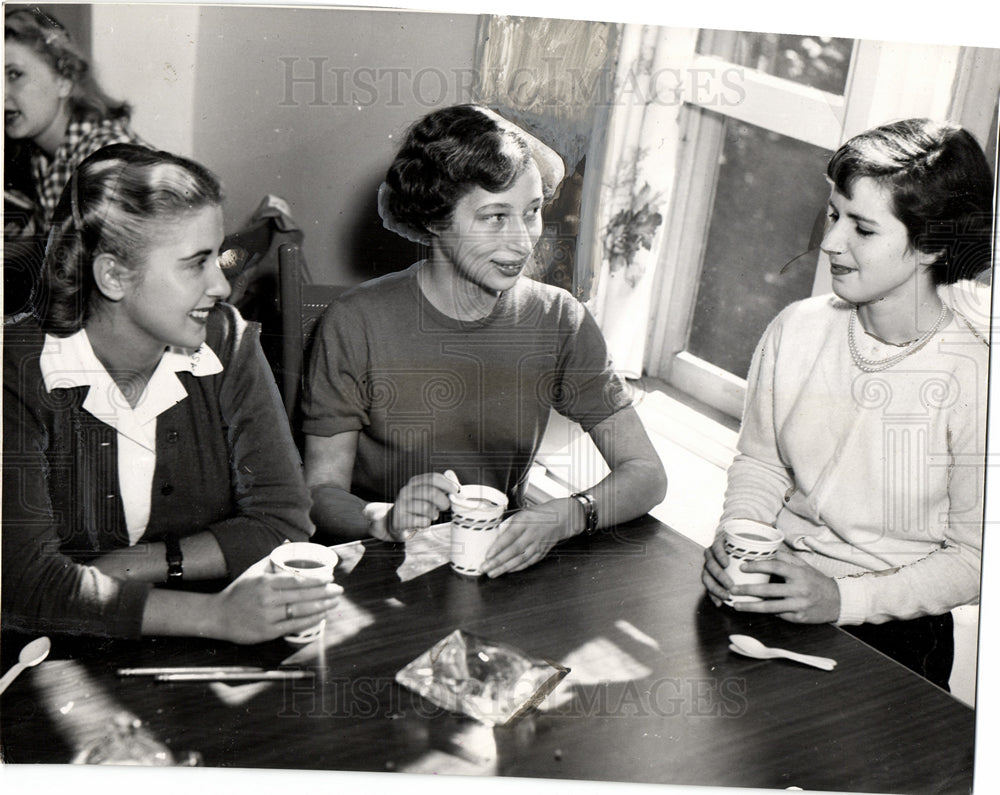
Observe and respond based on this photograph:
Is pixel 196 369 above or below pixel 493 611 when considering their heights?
above

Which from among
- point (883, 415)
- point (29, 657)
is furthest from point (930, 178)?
point (29, 657)

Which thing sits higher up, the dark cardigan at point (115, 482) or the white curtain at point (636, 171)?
the white curtain at point (636, 171)

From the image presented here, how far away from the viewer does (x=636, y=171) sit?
5.64ft

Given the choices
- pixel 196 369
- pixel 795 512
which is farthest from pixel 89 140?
pixel 795 512

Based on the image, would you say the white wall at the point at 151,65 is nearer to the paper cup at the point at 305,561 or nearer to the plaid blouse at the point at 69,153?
the plaid blouse at the point at 69,153

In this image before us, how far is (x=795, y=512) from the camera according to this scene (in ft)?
5.84

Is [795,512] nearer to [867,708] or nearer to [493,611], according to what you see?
[867,708]

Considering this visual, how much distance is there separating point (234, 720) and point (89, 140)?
2.89ft

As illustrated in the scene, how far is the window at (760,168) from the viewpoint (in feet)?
5.57

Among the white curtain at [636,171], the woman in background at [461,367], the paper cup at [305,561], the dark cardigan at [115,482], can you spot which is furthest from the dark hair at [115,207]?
the white curtain at [636,171]

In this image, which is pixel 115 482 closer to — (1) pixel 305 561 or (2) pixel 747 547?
(1) pixel 305 561

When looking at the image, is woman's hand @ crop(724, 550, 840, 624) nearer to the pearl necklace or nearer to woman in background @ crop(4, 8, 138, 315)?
the pearl necklace

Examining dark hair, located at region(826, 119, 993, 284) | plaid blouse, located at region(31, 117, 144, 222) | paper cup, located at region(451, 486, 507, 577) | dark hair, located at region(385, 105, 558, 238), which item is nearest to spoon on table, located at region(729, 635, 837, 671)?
paper cup, located at region(451, 486, 507, 577)

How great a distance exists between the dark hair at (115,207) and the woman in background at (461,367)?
28 centimetres
